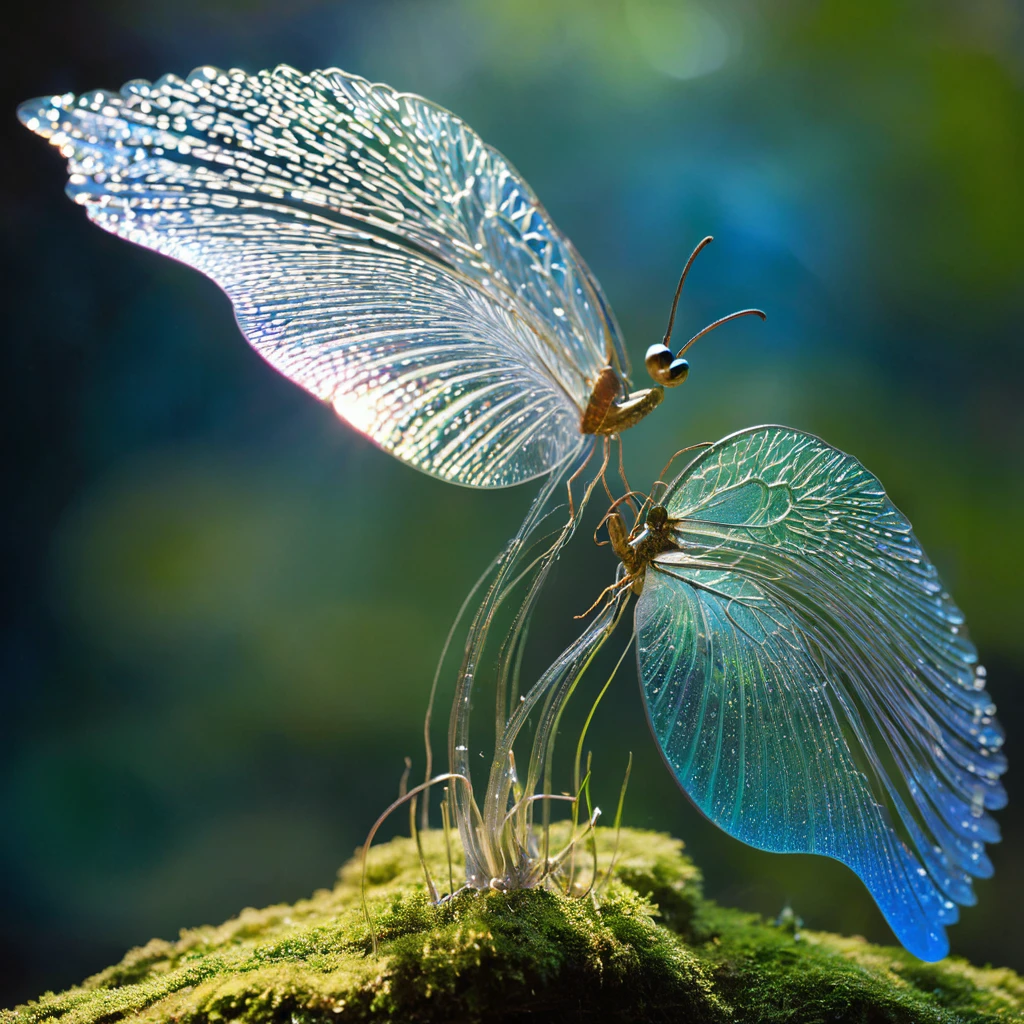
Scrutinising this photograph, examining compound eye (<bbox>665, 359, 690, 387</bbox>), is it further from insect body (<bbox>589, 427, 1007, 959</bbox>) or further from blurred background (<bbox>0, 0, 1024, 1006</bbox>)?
blurred background (<bbox>0, 0, 1024, 1006</bbox>)

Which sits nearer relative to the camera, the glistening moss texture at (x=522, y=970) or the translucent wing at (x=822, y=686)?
the glistening moss texture at (x=522, y=970)

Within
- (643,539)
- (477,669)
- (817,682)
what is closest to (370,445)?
(477,669)

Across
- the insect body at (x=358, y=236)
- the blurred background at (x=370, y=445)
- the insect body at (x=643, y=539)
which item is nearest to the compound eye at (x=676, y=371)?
the insect body at (x=358, y=236)

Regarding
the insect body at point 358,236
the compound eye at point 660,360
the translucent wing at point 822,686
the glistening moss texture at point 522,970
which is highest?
the insect body at point 358,236

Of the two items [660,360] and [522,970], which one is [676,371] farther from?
[522,970]

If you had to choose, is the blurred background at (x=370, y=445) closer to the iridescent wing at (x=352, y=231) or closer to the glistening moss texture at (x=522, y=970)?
the glistening moss texture at (x=522, y=970)

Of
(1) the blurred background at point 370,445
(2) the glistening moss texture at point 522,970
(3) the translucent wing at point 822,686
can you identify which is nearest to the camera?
(2) the glistening moss texture at point 522,970
